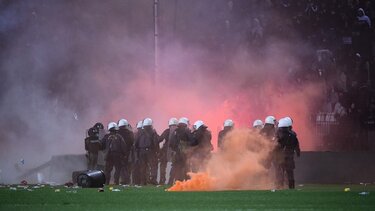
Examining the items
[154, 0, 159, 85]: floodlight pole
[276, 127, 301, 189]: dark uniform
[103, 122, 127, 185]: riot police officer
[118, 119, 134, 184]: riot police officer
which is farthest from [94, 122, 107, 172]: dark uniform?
[276, 127, 301, 189]: dark uniform

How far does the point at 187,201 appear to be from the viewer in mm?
16766

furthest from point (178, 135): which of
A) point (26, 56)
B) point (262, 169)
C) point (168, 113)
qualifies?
point (26, 56)

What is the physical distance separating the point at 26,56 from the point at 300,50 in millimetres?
11778

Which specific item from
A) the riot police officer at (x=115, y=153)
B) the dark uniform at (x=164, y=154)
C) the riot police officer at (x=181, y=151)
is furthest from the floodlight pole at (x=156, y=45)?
the riot police officer at (x=181, y=151)

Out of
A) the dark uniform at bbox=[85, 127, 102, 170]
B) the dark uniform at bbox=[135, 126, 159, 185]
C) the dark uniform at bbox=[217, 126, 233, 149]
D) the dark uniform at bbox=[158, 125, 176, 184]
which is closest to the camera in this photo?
the dark uniform at bbox=[217, 126, 233, 149]

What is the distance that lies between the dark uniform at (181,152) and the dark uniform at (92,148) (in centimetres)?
312

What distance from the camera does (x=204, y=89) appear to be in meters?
37.9

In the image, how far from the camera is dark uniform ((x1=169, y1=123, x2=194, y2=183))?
2694 centimetres

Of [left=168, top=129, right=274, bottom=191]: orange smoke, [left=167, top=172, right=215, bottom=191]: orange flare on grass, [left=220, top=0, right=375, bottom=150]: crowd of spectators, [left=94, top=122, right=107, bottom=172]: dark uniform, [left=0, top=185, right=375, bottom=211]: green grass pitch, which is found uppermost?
[left=220, top=0, right=375, bottom=150]: crowd of spectators

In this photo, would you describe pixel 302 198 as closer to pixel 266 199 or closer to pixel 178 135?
pixel 266 199

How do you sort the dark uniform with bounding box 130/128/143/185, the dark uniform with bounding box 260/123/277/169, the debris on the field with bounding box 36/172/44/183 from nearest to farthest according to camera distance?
the dark uniform with bounding box 260/123/277/169 → the dark uniform with bounding box 130/128/143/185 → the debris on the field with bounding box 36/172/44/183

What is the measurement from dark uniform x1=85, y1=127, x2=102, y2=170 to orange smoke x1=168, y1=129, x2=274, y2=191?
18.9 ft

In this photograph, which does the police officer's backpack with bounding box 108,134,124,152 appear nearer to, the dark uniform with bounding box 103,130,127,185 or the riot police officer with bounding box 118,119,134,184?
the dark uniform with bounding box 103,130,127,185

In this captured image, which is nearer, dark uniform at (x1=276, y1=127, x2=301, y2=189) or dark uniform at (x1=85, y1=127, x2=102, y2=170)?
dark uniform at (x1=276, y1=127, x2=301, y2=189)
